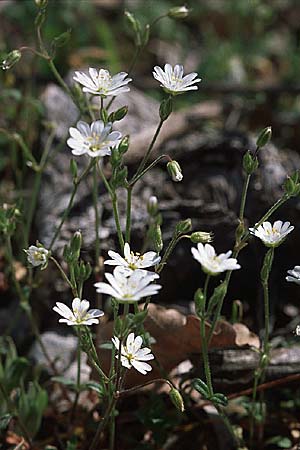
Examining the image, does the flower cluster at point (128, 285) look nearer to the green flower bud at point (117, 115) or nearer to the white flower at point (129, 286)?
the white flower at point (129, 286)

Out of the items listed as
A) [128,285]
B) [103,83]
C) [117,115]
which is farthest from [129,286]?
→ [103,83]

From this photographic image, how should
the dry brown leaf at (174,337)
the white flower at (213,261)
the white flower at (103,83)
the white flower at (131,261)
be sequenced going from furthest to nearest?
1. the dry brown leaf at (174,337)
2. the white flower at (103,83)
3. the white flower at (131,261)
4. the white flower at (213,261)

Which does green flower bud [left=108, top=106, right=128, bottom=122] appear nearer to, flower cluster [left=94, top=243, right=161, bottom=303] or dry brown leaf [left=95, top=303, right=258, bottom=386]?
flower cluster [left=94, top=243, right=161, bottom=303]

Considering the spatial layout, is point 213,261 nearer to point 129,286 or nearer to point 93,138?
point 129,286

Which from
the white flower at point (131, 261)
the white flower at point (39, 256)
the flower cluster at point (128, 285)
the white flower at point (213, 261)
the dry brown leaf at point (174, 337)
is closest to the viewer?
the flower cluster at point (128, 285)

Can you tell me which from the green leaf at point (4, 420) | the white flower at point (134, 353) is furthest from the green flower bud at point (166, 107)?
the green leaf at point (4, 420)

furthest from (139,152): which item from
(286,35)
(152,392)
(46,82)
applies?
(286,35)

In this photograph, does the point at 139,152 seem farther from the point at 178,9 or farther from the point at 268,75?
the point at 268,75
